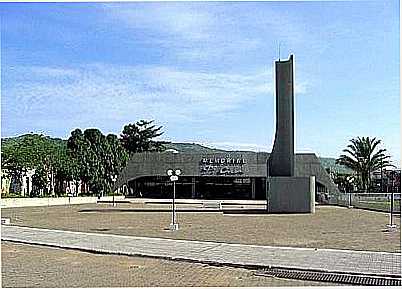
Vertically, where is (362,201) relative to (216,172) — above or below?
below

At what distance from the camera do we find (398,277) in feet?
34.4

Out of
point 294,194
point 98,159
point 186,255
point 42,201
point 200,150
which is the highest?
point 200,150

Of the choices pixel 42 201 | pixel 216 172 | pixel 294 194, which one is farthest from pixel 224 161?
pixel 294 194

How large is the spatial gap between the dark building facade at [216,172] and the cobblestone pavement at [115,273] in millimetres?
48539

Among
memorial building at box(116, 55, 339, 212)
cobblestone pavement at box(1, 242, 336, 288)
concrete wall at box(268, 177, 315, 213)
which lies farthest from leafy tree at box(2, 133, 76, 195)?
cobblestone pavement at box(1, 242, 336, 288)

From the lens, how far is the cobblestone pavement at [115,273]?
33.0ft

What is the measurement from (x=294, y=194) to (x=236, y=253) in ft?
64.0

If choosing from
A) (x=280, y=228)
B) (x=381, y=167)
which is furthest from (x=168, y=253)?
(x=381, y=167)

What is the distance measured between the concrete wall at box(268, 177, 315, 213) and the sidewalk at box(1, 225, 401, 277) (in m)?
16.1

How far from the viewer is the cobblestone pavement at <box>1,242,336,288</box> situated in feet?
33.0

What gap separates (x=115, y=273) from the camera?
11.1 meters

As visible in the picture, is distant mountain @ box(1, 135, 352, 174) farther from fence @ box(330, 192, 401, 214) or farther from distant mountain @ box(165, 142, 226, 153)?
fence @ box(330, 192, 401, 214)

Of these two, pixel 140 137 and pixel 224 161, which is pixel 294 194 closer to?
pixel 224 161

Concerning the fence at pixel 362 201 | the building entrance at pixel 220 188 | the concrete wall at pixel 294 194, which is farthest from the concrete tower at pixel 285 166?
the building entrance at pixel 220 188
